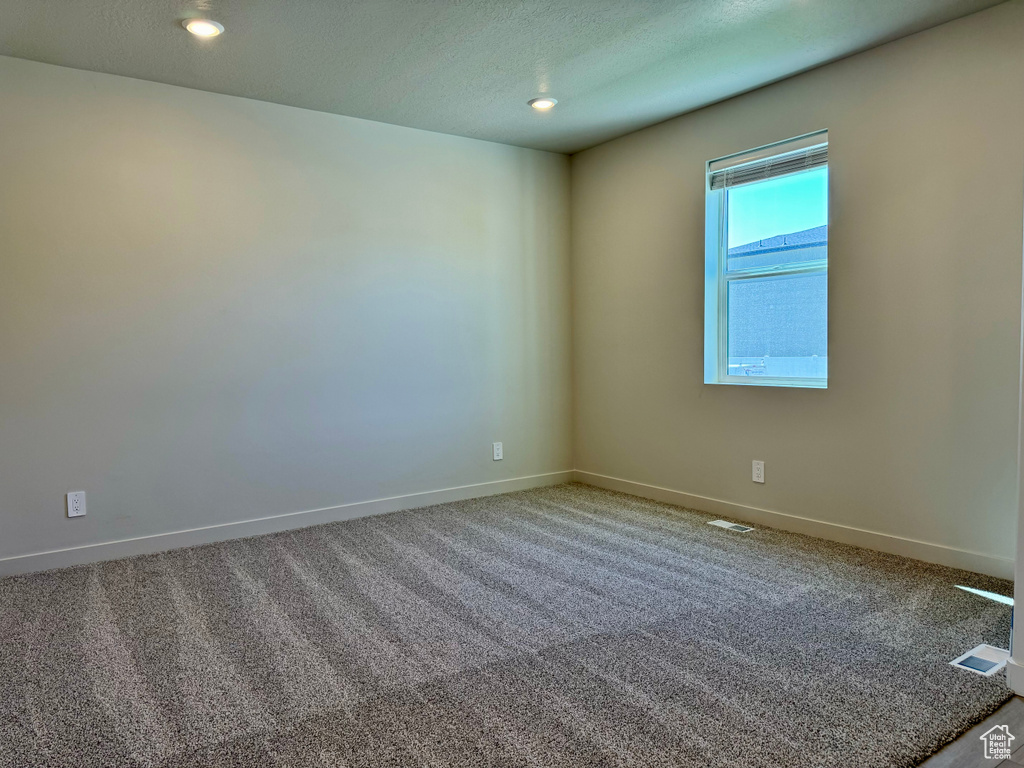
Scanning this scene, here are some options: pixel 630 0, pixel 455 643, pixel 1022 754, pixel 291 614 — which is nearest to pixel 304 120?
pixel 630 0

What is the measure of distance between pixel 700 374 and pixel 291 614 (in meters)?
2.63

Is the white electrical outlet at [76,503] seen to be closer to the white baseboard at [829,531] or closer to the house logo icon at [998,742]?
the white baseboard at [829,531]

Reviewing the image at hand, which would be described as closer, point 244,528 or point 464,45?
point 464,45

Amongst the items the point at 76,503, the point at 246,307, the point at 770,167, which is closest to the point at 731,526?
the point at 770,167

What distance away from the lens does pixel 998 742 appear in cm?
173

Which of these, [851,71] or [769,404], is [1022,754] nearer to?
[769,404]

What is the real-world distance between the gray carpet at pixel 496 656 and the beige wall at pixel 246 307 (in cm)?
50

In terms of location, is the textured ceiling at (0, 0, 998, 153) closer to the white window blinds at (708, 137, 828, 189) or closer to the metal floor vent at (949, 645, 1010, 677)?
the white window blinds at (708, 137, 828, 189)

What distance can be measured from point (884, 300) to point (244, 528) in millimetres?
3434

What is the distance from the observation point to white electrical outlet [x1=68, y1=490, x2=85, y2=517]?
3.27m

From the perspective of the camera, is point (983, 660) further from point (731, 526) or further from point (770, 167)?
point (770, 167)

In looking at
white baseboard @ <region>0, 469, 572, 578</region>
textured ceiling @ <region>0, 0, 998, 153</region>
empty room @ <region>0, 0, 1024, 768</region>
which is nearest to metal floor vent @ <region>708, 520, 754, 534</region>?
empty room @ <region>0, 0, 1024, 768</region>

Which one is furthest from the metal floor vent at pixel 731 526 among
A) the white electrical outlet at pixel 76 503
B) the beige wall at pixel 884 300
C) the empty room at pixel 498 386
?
the white electrical outlet at pixel 76 503

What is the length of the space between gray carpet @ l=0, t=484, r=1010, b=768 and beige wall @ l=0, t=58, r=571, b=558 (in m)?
0.50
